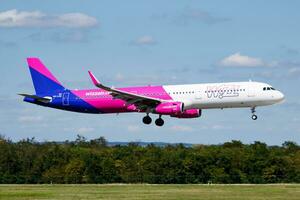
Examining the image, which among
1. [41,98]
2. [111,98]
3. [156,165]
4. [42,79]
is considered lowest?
[156,165]

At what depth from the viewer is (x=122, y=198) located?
226ft

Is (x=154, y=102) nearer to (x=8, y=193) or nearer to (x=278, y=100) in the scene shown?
(x=278, y=100)

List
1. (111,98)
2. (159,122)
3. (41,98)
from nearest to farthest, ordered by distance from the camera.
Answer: (111,98)
(159,122)
(41,98)

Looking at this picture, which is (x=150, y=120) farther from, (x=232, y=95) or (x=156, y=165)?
(x=156, y=165)

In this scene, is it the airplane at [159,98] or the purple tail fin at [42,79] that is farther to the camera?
the purple tail fin at [42,79]

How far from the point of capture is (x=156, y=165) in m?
127

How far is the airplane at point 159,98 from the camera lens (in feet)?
279

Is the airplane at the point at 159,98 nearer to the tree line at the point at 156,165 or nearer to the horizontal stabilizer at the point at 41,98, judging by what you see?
the horizontal stabilizer at the point at 41,98

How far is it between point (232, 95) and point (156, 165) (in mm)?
43435

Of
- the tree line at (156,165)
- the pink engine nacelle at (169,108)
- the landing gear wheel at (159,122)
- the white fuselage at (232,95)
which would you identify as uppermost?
the white fuselage at (232,95)

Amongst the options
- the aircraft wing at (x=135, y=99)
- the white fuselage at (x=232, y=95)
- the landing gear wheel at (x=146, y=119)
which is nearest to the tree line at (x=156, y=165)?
the landing gear wheel at (x=146, y=119)

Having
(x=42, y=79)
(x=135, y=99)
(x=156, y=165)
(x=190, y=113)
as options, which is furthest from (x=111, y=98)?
(x=156, y=165)

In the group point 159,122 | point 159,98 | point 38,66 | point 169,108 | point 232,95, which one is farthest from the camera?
point 38,66

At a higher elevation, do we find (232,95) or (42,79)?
(42,79)
